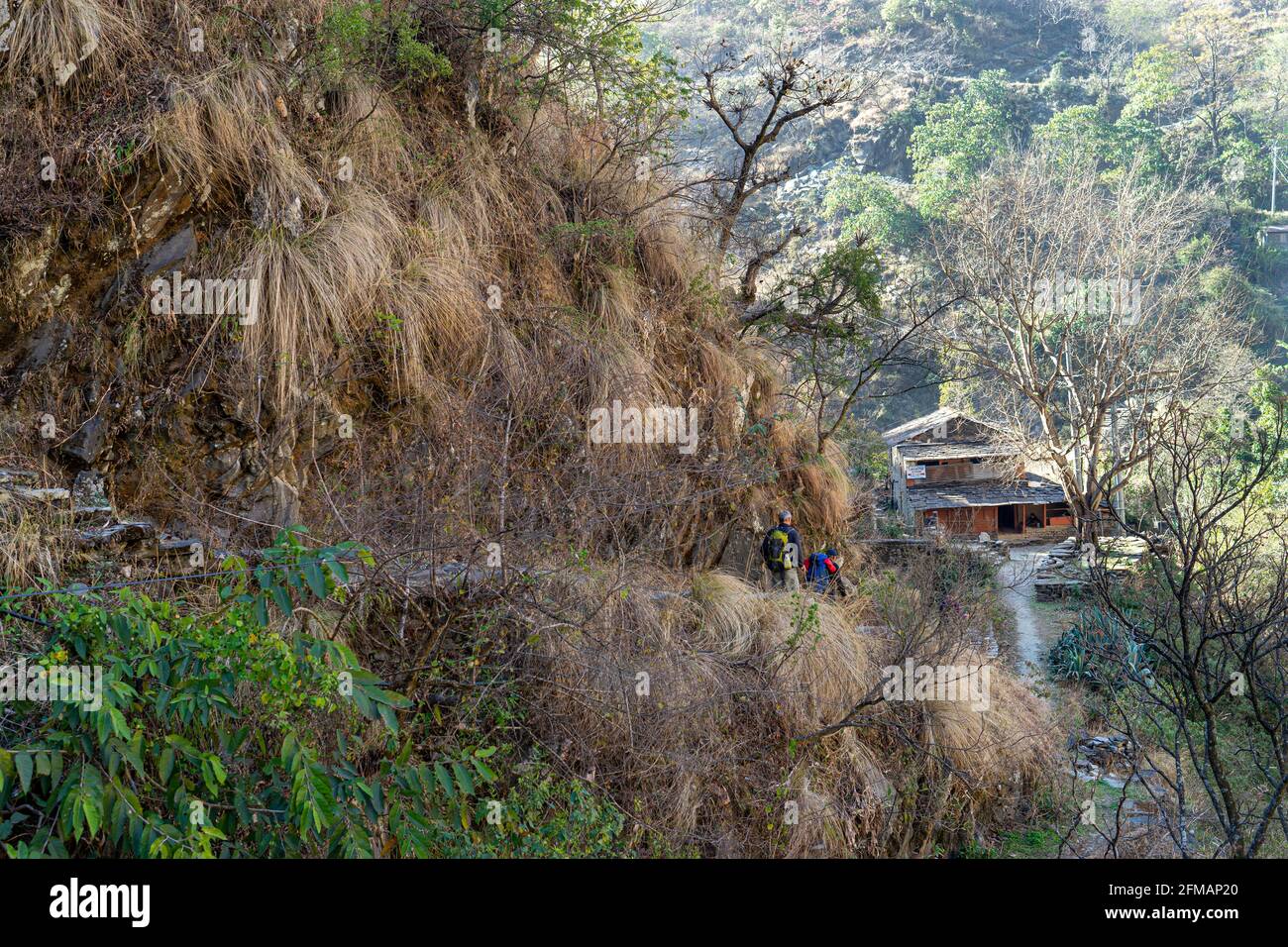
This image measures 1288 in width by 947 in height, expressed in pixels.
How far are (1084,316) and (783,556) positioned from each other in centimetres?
2463

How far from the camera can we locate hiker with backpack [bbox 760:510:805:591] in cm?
910

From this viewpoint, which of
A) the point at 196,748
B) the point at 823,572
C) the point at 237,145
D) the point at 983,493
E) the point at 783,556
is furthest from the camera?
the point at 983,493

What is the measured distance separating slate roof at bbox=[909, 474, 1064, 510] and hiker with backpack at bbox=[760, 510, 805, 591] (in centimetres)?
2234

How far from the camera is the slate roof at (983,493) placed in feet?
99.3

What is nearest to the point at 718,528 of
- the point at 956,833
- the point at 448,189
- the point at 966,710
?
the point at 966,710

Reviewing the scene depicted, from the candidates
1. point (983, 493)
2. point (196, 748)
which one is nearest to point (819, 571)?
point (196, 748)

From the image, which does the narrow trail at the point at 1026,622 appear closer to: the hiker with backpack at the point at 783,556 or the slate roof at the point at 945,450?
the hiker with backpack at the point at 783,556

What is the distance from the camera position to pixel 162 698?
9.84 ft

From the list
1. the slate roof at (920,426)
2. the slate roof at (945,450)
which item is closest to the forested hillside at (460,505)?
the slate roof at (945,450)

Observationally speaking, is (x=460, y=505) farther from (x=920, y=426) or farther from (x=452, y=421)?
(x=920, y=426)

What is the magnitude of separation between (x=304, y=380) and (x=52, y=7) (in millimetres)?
2762

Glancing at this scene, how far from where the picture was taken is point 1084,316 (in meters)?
29.7

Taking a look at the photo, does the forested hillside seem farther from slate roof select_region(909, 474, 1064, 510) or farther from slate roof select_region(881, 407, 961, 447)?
slate roof select_region(881, 407, 961, 447)

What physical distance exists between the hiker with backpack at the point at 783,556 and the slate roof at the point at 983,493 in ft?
73.3
